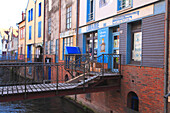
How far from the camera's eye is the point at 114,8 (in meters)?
9.52

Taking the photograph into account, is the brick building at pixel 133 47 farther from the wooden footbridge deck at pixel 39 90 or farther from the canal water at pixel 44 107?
the canal water at pixel 44 107

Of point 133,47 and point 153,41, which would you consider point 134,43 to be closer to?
point 133,47

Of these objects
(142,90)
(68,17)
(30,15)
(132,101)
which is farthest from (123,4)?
(30,15)

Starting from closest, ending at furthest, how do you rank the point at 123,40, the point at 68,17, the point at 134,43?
the point at 134,43, the point at 123,40, the point at 68,17

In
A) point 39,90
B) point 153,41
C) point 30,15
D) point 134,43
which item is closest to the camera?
point 39,90

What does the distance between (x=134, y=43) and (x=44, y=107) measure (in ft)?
29.0

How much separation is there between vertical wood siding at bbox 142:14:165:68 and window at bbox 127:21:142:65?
48cm

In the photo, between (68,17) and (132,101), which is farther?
(68,17)

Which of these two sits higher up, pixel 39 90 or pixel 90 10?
pixel 90 10

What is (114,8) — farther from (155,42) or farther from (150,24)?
(155,42)

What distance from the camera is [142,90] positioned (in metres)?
7.69

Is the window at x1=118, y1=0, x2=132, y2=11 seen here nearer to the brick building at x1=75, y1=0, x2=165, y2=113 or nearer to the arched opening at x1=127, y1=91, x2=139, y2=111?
the brick building at x1=75, y1=0, x2=165, y2=113

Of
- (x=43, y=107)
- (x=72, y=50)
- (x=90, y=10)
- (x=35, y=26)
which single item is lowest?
(x=43, y=107)

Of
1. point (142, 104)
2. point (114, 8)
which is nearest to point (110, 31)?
point (114, 8)
